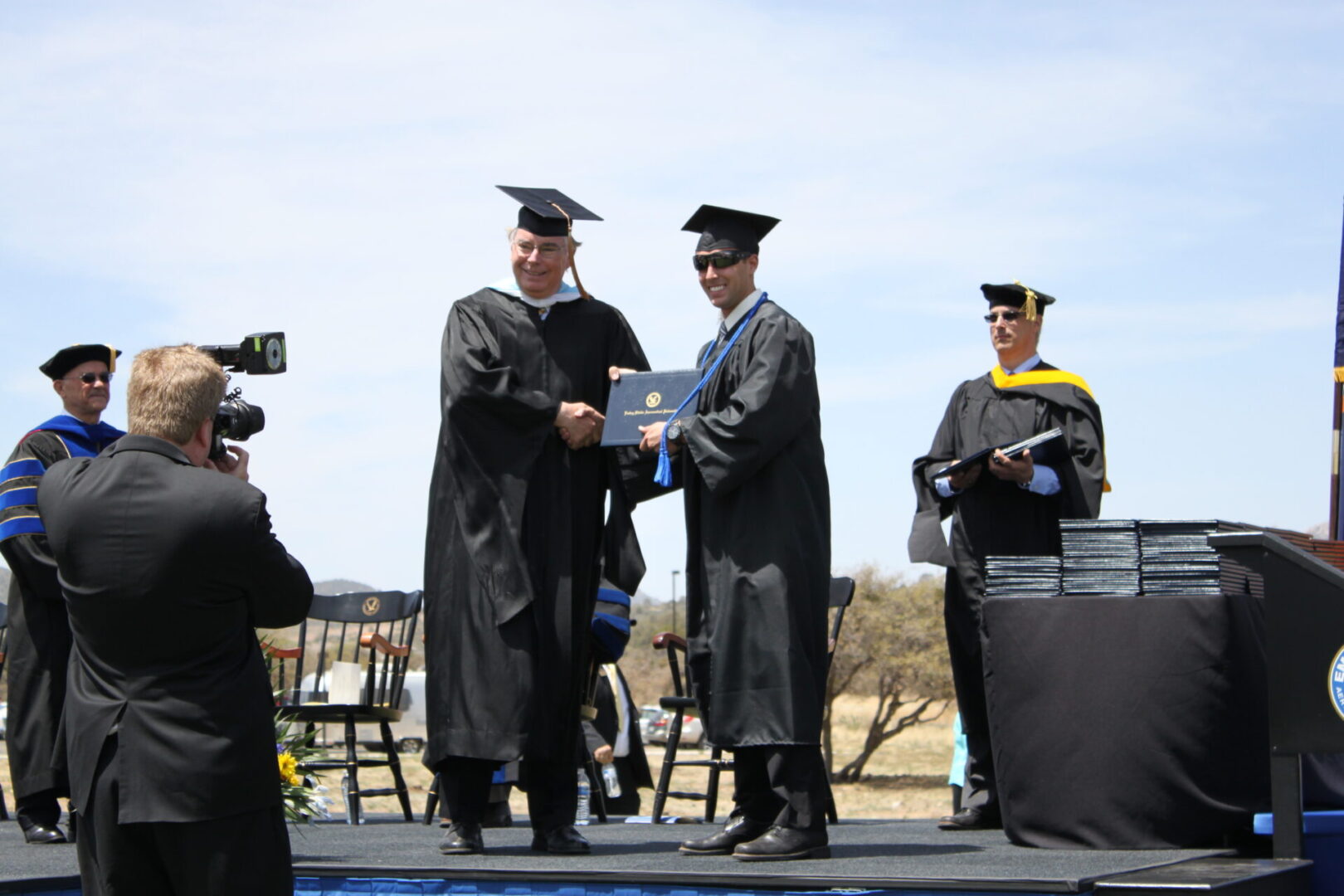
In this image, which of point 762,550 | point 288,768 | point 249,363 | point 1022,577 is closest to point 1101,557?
point 1022,577

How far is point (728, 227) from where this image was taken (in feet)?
15.8

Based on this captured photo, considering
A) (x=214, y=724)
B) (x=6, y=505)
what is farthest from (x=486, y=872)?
(x=6, y=505)

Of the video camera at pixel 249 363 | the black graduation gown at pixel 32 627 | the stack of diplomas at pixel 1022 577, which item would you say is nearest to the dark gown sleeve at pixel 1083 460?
the stack of diplomas at pixel 1022 577

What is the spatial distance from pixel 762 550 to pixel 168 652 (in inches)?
78.5

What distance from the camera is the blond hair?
3.00 m

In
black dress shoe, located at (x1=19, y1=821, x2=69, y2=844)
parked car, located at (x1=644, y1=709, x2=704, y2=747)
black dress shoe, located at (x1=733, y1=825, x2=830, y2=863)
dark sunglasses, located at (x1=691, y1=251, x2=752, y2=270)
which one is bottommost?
parked car, located at (x1=644, y1=709, x2=704, y2=747)

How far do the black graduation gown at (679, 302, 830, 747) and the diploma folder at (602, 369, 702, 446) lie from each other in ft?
0.36

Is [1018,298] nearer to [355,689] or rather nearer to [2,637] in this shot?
[355,689]

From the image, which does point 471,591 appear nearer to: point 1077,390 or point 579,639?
point 579,639

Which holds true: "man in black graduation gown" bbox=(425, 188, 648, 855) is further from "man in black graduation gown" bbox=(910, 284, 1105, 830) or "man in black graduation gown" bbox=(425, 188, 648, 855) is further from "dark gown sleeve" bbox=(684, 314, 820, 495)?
"man in black graduation gown" bbox=(910, 284, 1105, 830)

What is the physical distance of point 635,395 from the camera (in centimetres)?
481

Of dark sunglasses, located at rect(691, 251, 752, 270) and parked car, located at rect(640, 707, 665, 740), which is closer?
dark sunglasses, located at rect(691, 251, 752, 270)

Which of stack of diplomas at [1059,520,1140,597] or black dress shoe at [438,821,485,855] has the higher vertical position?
stack of diplomas at [1059,520,1140,597]

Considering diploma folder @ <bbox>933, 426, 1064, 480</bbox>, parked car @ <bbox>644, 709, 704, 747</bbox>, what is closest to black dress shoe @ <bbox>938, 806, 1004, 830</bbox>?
diploma folder @ <bbox>933, 426, 1064, 480</bbox>
